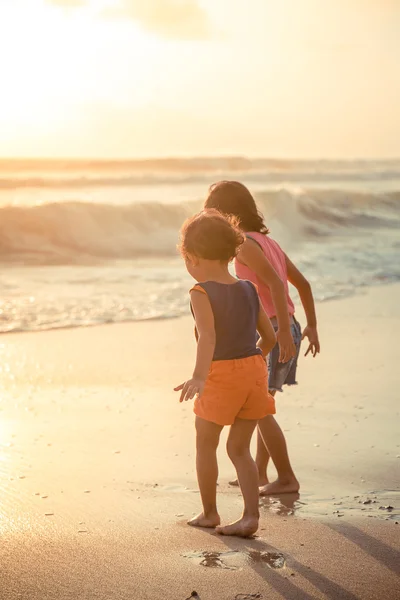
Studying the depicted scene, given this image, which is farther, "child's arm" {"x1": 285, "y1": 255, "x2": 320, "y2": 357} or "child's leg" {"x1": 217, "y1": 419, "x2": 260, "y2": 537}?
"child's arm" {"x1": 285, "y1": 255, "x2": 320, "y2": 357}

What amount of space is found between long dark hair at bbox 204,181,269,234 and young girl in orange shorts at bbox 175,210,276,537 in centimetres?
47

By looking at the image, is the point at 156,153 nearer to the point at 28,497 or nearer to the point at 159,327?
the point at 159,327

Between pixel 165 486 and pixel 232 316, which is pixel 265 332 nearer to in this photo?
pixel 232 316

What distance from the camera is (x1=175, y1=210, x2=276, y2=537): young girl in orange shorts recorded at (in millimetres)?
3588

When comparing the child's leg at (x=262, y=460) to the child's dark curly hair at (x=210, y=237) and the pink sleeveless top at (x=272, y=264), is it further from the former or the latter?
the child's dark curly hair at (x=210, y=237)

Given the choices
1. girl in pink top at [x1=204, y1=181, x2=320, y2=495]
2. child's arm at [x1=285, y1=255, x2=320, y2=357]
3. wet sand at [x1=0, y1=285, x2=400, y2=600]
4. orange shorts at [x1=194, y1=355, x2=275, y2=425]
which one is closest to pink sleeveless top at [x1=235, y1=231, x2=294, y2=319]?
girl in pink top at [x1=204, y1=181, x2=320, y2=495]

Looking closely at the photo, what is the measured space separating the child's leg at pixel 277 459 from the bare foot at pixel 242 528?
25.4 inches

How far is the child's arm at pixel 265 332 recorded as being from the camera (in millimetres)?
3789

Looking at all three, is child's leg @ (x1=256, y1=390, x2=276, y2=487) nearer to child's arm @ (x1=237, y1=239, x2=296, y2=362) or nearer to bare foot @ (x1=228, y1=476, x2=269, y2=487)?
bare foot @ (x1=228, y1=476, x2=269, y2=487)

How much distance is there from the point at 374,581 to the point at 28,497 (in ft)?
5.36

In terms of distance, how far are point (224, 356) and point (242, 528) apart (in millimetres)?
644

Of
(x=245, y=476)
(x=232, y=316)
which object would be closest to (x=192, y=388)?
(x=232, y=316)

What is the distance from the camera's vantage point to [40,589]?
9.95 ft

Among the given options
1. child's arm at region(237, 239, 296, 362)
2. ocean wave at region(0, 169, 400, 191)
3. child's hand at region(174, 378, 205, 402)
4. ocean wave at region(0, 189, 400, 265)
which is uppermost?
child's arm at region(237, 239, 296, 362)
